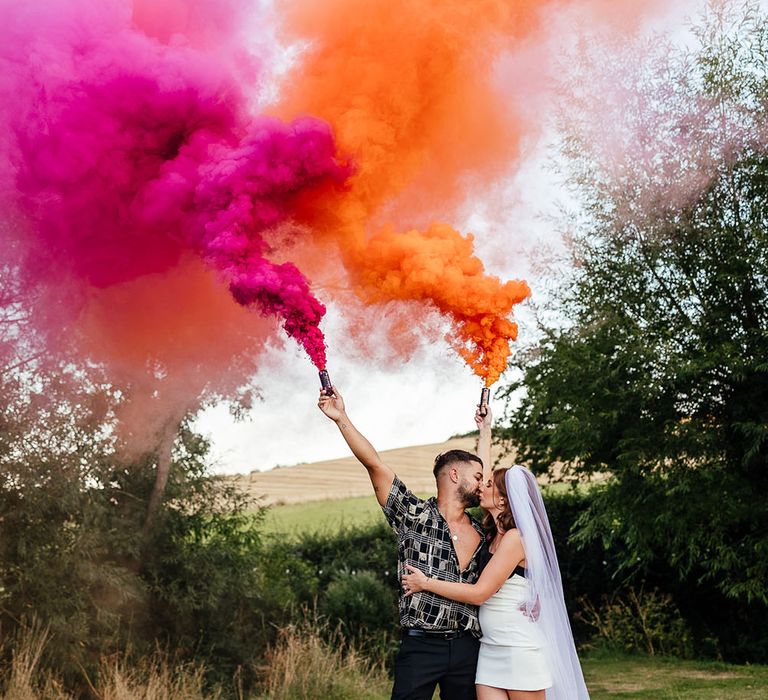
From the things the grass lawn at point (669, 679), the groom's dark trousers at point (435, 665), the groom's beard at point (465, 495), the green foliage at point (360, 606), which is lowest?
the grass lawn at point (669, 679)

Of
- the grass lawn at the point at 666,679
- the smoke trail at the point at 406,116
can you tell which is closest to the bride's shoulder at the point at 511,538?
the smoke trail at the point at 406,116

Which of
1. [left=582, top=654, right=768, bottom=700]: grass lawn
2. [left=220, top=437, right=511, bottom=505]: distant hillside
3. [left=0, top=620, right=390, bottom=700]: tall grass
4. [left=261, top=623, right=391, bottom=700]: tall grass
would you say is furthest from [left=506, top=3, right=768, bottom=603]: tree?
[left=220, top=437, right=511, bottom=505]: distant hillside

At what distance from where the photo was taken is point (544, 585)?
4.75 metres

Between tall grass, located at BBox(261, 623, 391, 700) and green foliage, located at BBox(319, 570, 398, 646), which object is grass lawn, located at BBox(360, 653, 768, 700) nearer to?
tall grass, located at BBox(261, 623, 391, 700)

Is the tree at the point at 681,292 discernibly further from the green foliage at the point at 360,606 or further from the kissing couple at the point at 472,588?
the kissing couple at the point at 472,588

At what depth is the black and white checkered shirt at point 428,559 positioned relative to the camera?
439 cm

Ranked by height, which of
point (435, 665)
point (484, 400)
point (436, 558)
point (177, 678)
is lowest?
point (177, 678)

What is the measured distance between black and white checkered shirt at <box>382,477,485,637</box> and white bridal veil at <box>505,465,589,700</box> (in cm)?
30

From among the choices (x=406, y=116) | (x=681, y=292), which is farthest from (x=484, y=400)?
(x=681, y=292)

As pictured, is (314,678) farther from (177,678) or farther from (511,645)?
(511,645)

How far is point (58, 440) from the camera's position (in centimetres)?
1012

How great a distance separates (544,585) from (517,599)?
9.3 inches

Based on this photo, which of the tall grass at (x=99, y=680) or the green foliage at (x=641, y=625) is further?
the green foliage at (x=641, y=625)

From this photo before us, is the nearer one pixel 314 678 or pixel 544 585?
pixel 544 585
